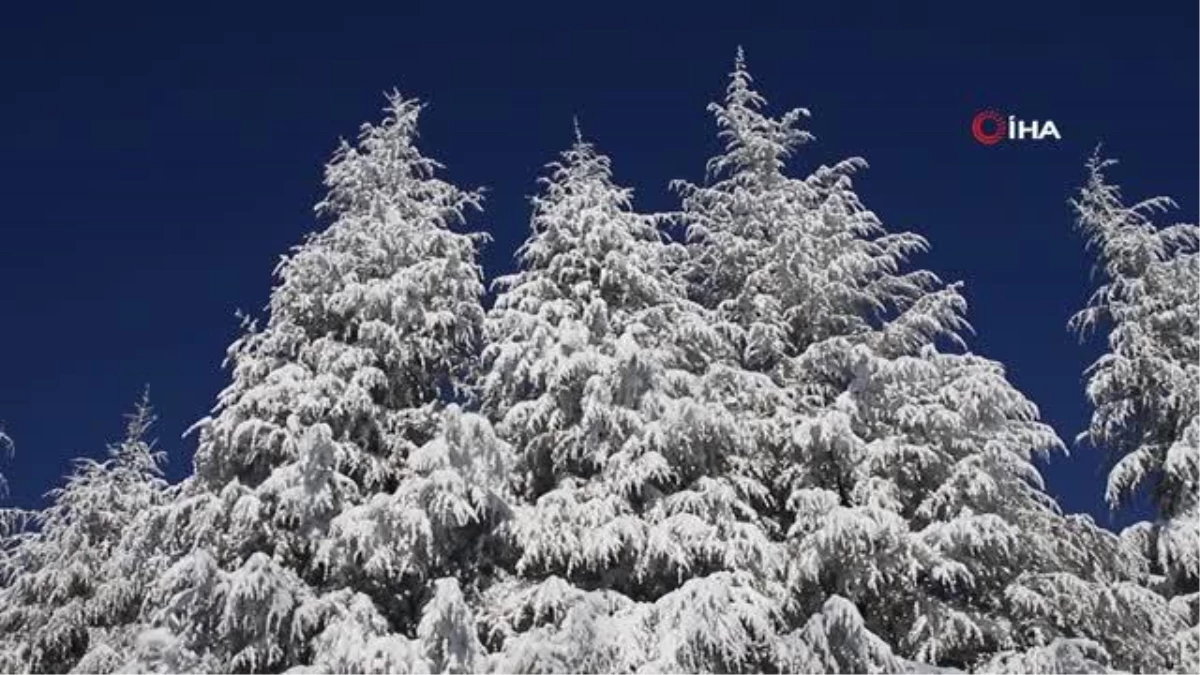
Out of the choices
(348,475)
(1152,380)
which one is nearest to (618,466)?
(348,475)

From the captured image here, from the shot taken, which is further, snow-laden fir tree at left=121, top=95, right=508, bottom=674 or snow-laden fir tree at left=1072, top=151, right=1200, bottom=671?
snow-laden fir tree at left=1072, top=151, right=1200, bottom=671

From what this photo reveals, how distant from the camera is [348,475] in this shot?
17844 mm

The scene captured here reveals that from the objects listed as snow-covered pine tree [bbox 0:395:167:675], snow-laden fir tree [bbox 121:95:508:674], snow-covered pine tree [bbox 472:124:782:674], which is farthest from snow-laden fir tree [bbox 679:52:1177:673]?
snow-covered pine tree [bbox 0:395:167:675]

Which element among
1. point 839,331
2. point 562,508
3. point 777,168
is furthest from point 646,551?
point 777,168

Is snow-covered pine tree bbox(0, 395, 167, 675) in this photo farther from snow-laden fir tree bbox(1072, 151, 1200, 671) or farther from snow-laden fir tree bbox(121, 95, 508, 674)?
snow-laden fir tree bbox(1072, 151, 1200, 671)

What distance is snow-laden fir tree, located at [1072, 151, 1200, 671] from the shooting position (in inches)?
826

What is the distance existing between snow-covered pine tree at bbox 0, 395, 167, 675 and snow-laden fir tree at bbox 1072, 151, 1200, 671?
17.6 m

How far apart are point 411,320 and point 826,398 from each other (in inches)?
270

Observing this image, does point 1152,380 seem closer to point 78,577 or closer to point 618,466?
point 618,466

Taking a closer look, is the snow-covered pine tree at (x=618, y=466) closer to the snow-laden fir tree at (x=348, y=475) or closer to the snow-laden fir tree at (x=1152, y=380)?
the snow-laden fir tree at (x=348, y=475)

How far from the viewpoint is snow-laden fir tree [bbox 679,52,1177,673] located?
1739 centimetres

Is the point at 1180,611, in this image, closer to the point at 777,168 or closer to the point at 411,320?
the point at 777,168

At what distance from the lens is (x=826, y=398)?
2036cm

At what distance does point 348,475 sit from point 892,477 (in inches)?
322
